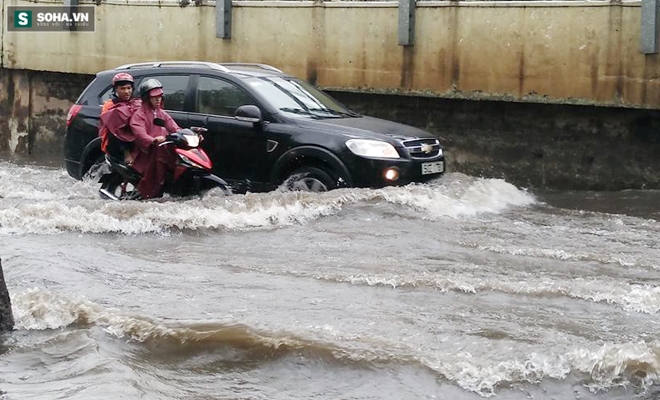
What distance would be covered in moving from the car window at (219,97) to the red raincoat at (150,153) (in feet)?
2.53

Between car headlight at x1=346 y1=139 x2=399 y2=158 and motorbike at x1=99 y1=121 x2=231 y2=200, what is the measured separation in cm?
129

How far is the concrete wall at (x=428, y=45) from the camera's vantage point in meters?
12.4

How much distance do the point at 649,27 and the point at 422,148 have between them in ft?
12.3

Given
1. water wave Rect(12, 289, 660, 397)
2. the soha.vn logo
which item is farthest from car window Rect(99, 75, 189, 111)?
the soha.vn logo

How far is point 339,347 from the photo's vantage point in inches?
209

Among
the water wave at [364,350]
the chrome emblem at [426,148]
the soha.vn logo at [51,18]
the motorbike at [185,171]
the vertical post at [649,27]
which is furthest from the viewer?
the soha.vn logo at [51,18]

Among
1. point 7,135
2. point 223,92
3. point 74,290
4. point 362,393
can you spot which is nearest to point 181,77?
point 223,92

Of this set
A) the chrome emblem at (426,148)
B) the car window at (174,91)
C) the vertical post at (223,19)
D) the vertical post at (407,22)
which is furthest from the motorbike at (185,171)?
the vertical post at (223,19)

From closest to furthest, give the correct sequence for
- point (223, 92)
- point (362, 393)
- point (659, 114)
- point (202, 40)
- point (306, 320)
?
point (362, 393)
point (306, 320)
point (223, 92)
point (659, 114)
point (202, 40)

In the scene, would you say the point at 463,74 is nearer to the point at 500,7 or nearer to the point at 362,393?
the point at 500,7

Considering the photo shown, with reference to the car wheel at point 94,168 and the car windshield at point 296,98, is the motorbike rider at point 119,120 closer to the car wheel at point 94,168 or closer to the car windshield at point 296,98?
the car wheel at point 94,168

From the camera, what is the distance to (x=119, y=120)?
9938 millimetres

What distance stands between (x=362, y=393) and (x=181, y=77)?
6.85m

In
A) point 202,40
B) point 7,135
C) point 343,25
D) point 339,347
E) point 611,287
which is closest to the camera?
point 339,347
